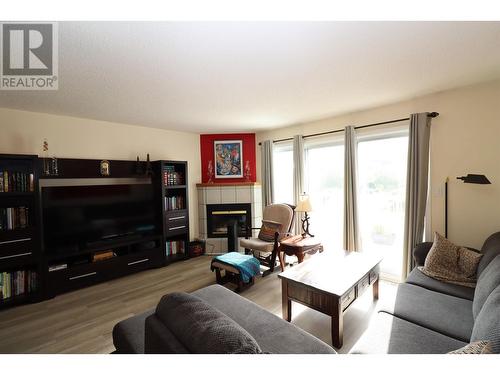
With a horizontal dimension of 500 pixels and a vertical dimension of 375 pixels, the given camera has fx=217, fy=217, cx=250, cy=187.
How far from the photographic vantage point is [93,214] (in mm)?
3236

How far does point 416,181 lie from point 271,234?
7.09 ft

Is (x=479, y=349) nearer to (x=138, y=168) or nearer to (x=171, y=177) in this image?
(x=171, y=177)

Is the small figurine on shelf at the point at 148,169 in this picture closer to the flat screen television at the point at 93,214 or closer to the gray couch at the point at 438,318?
the flat screen television at the point at 93,214

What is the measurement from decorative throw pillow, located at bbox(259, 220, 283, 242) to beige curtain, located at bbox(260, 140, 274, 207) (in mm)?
721

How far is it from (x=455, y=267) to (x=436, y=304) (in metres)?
0.66

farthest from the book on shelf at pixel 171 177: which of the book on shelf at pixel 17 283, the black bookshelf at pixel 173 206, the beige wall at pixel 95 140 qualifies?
the book on shelf at pixel 17 283

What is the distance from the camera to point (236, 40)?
5.00 feet

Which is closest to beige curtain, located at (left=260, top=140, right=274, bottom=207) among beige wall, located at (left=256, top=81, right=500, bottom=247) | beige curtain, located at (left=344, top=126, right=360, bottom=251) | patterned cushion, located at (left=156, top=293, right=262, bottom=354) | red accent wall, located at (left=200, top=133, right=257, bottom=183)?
red accent wall, located at (left=200, top=133, right=257, bottom=183)

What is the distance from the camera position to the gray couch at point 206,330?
86 cm

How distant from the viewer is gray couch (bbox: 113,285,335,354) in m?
0.86

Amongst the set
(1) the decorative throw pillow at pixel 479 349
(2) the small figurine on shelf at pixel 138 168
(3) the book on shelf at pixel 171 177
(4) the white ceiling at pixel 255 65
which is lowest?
(1) the decorative throw pillow at pixel 479 349

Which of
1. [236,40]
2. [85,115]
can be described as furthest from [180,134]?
[236,40]

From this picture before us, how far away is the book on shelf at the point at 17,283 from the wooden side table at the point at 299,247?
324cm
